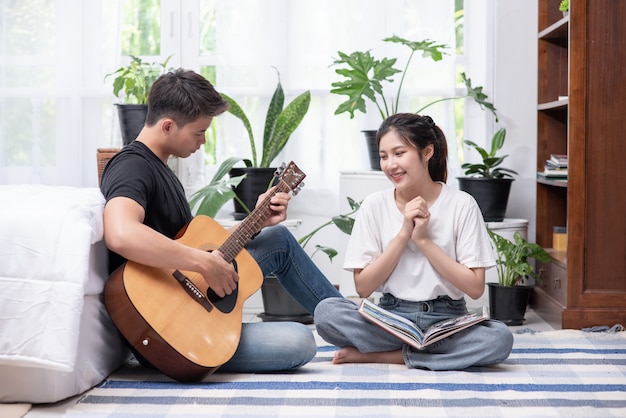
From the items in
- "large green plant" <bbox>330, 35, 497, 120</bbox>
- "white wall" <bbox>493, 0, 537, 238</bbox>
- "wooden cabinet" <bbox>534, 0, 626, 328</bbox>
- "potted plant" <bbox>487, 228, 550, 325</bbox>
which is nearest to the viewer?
"wooden cabinet" <bbox>534, 0, 626, 328</bbox>

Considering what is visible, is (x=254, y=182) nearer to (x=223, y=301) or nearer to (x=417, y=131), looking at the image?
(x=417, y=131)

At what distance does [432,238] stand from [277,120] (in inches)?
54.8

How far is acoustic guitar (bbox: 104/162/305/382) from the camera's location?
219 centimetres

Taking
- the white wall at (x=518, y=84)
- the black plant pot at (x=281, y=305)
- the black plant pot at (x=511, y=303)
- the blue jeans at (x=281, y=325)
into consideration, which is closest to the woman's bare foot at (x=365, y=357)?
the blue jeans at (x=281, y=325)

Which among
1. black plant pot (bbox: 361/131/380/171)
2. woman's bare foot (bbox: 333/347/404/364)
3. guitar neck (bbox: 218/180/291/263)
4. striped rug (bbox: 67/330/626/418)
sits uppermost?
black plant pot (bbox: 361/131/380/171)

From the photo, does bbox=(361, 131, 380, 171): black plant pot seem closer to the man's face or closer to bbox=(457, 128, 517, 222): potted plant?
bbox=(457, 128, 517, 222): potted plant

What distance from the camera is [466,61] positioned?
13.5 feet

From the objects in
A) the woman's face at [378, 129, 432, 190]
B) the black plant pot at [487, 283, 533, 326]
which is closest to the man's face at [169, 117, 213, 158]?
the woman's face at [378, 129, 432, 190]

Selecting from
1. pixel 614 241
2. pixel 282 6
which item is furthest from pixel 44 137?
pixel 614 241

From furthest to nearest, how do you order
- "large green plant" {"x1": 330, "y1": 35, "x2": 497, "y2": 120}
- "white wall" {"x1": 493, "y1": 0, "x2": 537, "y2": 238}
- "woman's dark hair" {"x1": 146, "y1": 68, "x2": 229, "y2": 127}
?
→ "white wall" {"x1": 493, "y1": 0, "x2": 537, "y2": 238} → "large green plant" {"x1": 330, "y1": 35, "x2": 497, "y2": 120} → "woman's dark hair" {"x1": 146, "y1": 68, "x2": 229, "y2": 127}

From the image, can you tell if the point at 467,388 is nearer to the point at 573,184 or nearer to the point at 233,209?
the point at 573,184

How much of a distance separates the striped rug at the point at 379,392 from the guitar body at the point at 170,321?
79 mm

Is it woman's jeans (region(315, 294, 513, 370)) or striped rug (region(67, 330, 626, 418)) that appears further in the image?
woman's jeans (region(315, 294, 513, 370))

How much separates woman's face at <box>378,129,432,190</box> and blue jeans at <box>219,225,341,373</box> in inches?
15.3
